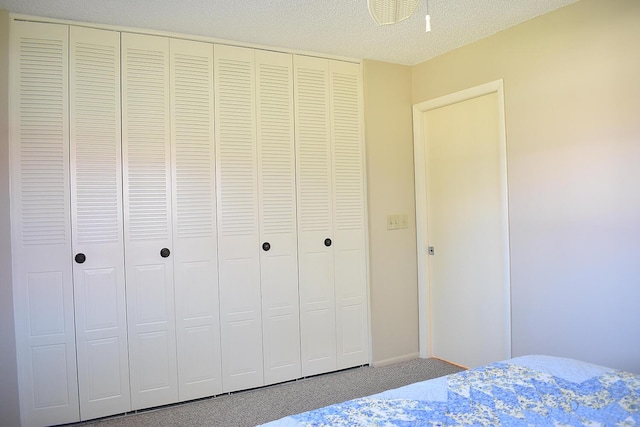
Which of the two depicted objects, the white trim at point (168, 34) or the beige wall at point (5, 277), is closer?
the beige wall at point (5, 277)

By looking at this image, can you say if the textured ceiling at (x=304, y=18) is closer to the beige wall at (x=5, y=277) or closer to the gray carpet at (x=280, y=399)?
the beige wall at (x=5, y=277)

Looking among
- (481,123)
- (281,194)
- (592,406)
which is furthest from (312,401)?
(481,123)

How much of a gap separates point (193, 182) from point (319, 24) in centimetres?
124

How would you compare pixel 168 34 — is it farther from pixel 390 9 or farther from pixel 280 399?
pixel 280 399

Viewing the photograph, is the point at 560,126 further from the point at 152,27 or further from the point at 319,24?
the point at 152,27

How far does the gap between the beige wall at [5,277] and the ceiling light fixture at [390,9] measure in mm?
2046

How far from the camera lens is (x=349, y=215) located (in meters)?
3.28

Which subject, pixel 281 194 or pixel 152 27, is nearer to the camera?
pixel 152 27

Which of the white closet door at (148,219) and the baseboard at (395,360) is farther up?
the white closet door at (148,219)

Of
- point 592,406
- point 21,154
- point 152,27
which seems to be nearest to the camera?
point 592,406

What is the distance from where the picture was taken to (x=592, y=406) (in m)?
1.33

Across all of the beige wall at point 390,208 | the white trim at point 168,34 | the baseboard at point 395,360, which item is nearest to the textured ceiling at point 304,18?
the white trim at point 168,34

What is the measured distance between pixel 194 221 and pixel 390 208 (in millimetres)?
1476

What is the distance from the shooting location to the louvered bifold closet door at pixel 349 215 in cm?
324
